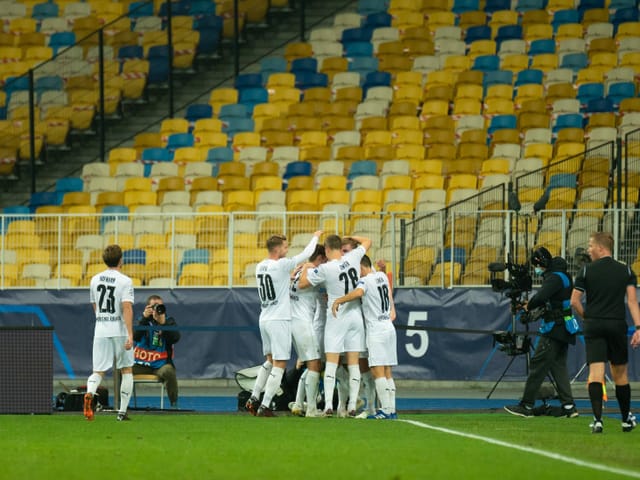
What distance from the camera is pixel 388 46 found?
95.5 ft

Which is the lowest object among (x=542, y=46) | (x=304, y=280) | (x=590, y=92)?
(x=304, y=280)

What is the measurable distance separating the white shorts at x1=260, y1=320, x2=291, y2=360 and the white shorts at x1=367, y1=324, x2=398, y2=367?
3.21ft

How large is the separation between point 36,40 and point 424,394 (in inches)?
600

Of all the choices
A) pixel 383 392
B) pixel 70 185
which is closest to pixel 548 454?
pixel 383 392

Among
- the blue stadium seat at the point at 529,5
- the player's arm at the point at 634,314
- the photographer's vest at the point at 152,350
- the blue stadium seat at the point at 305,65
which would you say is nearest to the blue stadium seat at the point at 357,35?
the blue stadium seat at the point at 305,65

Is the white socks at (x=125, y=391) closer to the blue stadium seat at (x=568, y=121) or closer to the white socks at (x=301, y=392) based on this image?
the white socks at (x=301, y=392)

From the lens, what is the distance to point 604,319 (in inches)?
496

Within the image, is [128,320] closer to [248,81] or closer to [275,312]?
[275,312]

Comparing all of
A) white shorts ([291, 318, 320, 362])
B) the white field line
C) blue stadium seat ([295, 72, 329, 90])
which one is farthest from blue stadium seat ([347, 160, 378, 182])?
the white field line

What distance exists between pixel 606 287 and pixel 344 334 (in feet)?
12.9

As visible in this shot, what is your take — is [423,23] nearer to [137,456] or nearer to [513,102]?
[513,102]

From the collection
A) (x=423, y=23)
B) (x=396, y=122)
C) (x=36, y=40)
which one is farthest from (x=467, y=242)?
(x=36, y=40)

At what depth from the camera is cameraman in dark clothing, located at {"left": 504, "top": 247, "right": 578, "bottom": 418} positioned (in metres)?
15.7

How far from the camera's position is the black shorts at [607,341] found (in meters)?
12.5
